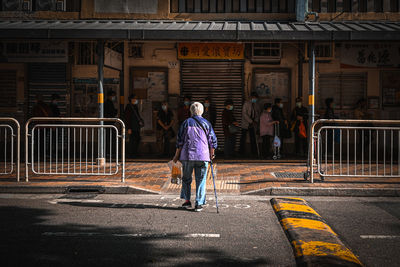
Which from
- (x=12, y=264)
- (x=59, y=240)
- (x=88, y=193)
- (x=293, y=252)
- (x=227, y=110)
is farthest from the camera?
(x=227, y=110)

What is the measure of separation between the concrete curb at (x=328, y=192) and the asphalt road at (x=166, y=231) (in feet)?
0.91

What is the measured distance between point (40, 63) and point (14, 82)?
108 centimetres

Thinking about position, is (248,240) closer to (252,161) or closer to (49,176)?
(49,176)

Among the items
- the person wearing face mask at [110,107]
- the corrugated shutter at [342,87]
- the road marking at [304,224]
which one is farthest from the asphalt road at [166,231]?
the corrugated shutter at [342,87]

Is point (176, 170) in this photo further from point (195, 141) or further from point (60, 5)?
point (60, 5)

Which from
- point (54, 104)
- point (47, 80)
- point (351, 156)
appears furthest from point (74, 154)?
point (351, 156)

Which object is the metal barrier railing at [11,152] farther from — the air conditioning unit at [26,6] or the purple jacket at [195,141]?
the air conditioning unit at [26,6]

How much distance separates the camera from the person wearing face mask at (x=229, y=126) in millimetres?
14250

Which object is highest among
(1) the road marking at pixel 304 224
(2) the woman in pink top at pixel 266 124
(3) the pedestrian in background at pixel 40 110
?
(3) the pedestrian in background at pixel 40 110

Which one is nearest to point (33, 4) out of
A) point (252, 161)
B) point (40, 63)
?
point (40, 63)

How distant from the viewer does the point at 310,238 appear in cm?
559

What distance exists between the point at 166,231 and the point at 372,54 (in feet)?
38.6

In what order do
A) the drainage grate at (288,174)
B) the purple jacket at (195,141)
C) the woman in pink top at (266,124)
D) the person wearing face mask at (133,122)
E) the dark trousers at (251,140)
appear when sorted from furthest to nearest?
the dark trousers at (251,140), the person wearing face mask at (133,122), the woman in pink top at (266,124), the drainage grate at (288,174), the purple jacket at (195,141)

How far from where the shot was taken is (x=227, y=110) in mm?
14344
